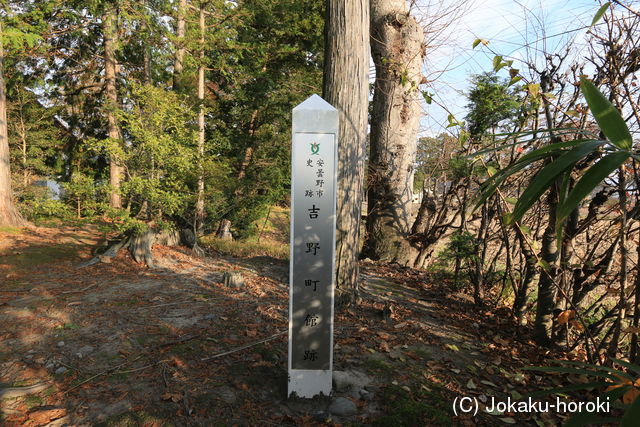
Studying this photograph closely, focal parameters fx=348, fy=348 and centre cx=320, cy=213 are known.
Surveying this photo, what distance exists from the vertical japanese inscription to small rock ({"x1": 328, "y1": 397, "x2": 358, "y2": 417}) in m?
0.26

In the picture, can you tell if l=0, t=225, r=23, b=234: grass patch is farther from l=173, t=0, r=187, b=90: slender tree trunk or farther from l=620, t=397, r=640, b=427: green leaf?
l=620, t=397, r=640, b=427: green leaf

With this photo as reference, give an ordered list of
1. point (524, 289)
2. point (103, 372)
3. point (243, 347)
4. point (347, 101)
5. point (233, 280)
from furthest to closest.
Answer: point (233, 280), point (347, 101), point (524, 289), point (243, 347), point (103, 372)

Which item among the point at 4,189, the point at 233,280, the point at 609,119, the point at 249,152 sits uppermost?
the point at 249,152

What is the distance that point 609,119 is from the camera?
1056 mm

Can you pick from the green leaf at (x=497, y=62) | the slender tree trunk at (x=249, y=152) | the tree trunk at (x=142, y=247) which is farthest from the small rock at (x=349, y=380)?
the slender tree trunk at (x=249, y=152)

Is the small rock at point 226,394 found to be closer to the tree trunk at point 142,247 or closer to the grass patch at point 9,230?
the tree trunk at point 142,247

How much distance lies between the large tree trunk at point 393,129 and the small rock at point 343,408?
→ 3.99 meters

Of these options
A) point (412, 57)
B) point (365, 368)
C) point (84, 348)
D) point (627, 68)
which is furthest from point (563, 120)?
point (84, 348)

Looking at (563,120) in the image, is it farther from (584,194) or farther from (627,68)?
(584,194)

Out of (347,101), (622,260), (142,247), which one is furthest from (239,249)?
(622,260)

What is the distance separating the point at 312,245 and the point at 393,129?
14.4 ft

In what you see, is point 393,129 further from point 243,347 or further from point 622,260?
point 243,347

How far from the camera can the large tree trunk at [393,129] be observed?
6.16m

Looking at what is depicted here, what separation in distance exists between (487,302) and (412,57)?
4.26 m
